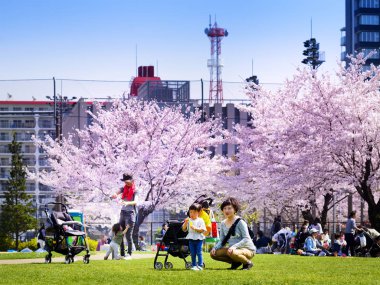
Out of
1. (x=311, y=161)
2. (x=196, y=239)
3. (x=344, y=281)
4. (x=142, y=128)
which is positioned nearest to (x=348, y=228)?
(x=311, y=161)

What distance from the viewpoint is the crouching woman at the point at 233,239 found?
14.0 meters

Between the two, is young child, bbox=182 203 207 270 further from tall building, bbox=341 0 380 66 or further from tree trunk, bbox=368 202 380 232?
tall building, bbox=341 0 380 66

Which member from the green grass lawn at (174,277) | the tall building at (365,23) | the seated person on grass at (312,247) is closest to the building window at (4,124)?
the tall building at (365,23)

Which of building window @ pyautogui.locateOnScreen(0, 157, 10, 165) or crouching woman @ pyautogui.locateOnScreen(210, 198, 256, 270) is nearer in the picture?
crouching woman @ pyautogui.locateOnScreen(210, 198, 256, 270)

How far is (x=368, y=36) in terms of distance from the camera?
114 m

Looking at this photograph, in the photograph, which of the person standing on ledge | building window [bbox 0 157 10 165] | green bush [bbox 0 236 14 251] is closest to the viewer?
the person standing on ledge

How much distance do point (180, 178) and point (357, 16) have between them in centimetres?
7658

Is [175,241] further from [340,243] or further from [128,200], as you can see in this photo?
[340,243]

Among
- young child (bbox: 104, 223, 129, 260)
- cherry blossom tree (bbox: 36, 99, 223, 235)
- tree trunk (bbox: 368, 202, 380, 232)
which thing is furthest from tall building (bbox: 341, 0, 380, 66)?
young child (bbox: 104, 223, 129, 260)

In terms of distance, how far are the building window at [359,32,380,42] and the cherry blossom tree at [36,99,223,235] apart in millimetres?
72175

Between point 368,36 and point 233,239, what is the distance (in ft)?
338

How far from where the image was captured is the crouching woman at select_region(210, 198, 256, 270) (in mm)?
13984

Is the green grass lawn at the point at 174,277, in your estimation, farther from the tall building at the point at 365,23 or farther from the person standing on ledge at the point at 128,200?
the tall building at the point at 365,23

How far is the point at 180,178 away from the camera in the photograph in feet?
138
